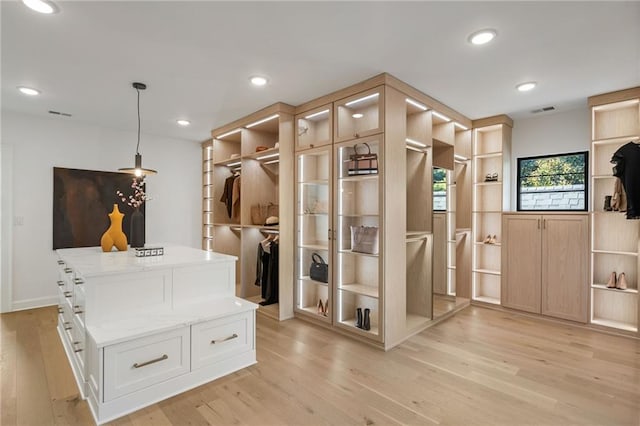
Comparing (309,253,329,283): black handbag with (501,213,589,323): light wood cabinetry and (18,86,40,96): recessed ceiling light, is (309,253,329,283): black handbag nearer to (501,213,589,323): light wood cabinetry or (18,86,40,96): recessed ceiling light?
(501,213,589,323): light wood cabinetry

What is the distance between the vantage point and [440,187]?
412 centimetres

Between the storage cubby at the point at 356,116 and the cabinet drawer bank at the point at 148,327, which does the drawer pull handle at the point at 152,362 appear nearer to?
the cabinet drawer bank at the point at 148,327

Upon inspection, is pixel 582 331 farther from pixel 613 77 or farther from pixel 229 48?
pixel 229 48

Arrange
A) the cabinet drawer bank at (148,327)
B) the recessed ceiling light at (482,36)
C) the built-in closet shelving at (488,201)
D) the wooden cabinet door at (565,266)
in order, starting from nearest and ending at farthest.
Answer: the cabinet drawer bank at (148,327) < the recessed ceiling light at (482,36) < the wooden cabinet door at (565,266) < the built-in closet shelving at (488,201)

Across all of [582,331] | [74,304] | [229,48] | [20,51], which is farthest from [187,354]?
[582,331]

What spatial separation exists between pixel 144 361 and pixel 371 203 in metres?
2.51

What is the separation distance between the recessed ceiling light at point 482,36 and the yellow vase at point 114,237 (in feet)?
11.6

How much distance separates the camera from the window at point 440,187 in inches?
160

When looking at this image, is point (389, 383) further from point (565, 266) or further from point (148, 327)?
point (565, 266)

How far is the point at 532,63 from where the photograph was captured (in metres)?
2.79

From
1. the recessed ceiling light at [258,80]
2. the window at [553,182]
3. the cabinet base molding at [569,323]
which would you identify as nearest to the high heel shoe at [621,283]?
the cabinet base molding at [569,323]

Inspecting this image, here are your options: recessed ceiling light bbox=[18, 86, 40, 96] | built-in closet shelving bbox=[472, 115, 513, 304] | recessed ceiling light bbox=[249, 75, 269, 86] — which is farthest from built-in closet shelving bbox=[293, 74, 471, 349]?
recessed ceiling light bbox=[18, 86, 40, 96]

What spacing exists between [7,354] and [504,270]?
Answer: 5.57 metres

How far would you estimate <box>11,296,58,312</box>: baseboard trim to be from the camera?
427 cm
